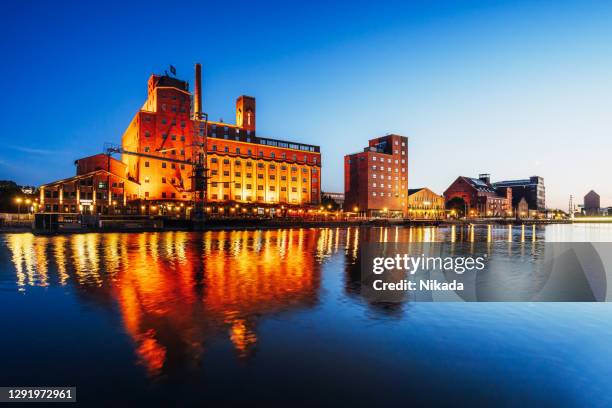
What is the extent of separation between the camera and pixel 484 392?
223 inches

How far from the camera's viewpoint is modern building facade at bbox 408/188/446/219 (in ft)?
438

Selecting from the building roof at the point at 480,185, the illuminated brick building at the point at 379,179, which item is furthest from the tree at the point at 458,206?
the illuminated brick building at the point at 379,179

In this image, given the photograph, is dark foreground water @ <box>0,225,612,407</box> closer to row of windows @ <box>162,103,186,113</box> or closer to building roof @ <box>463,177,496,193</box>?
row of windows @ <box>162,103,186,113</box>

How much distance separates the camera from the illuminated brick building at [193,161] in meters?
80.5

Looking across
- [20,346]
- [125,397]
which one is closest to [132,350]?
[125,397]

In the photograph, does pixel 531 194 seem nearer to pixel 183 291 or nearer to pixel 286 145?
pixel 286 145

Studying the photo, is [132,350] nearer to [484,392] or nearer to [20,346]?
[20,346]

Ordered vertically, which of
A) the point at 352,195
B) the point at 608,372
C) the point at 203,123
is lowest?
the point at 608,372

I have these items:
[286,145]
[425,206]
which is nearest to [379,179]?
[425,206]

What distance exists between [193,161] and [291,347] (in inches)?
3332

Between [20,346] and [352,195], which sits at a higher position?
[352,195]

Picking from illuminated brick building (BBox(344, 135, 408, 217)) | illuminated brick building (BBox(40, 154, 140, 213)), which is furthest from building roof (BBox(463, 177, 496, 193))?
illuminated brick building (BBox(40, 154, 140, 213))

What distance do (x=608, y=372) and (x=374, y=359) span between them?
14.7 feet

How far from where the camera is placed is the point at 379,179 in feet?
401
